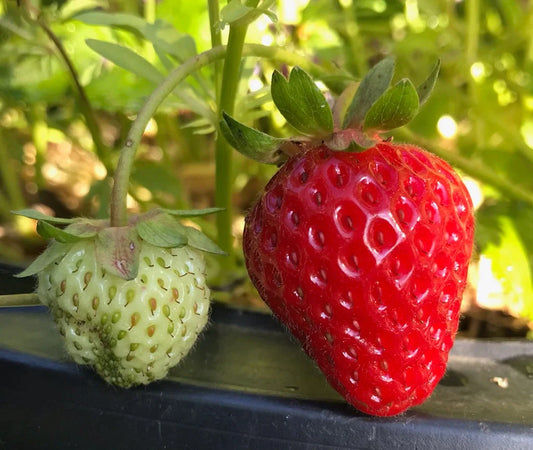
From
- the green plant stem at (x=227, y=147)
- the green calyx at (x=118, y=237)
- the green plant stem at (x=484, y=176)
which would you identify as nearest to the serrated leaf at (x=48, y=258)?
the green calyx at (x=118, y=237)

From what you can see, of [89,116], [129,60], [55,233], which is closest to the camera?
[55,233]

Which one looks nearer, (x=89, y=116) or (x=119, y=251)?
(x=119, y=251)

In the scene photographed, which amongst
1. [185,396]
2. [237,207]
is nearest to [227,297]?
[185,396]

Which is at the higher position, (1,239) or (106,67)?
(106,67)

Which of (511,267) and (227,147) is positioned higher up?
(227,147)

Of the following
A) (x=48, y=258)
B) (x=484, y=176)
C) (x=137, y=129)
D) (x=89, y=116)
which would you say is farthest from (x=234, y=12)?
(x=484, y=176)

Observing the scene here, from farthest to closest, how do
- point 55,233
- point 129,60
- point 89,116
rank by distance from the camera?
1. point 89,116
2. point 129,60
3. point 55,233

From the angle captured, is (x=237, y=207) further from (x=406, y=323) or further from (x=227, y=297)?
(x=406, y=323)

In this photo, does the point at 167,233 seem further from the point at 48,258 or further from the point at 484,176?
the point at 484,176
